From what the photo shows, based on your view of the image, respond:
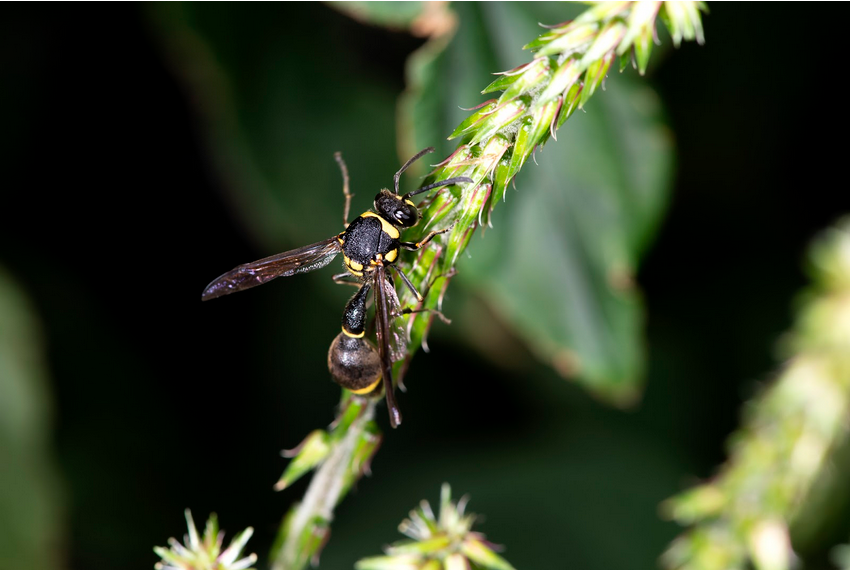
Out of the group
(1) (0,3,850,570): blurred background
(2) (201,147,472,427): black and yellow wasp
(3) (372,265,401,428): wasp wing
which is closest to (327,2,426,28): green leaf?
(2) (201,147,472,427): black and yellow wasp

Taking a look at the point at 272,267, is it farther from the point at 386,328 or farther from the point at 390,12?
the point at 390,12

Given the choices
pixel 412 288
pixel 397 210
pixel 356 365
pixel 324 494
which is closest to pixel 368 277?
pixel 397 210

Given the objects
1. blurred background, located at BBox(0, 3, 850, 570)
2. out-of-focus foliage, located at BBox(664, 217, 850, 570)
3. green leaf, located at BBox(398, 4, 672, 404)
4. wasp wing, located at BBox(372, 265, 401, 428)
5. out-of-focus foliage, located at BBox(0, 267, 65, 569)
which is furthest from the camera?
blurred background, located at BBox(0, 3, 850, 570)

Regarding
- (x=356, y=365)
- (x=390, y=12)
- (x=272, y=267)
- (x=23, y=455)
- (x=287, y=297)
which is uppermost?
(x=287, y=297)

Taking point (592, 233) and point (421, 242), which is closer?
point (421, 242)

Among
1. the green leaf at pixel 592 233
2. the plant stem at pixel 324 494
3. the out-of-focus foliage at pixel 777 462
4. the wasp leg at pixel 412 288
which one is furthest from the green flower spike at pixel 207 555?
the green leaf at pixel 592 233

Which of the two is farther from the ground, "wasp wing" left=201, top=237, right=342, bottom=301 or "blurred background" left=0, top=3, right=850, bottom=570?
"blurred background" left=0, top=3, right=850, bottom=570

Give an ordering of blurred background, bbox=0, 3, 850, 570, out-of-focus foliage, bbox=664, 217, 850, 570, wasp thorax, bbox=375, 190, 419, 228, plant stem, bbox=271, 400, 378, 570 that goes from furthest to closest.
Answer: blurred background, bbox=0, 3, 850, 570
out-of-focus foliage, bbox=664, 217, 850, 570
wasp thorax, bbox=375, 190, 419, 228
plant stem, bbox=271, 400, 378, 570

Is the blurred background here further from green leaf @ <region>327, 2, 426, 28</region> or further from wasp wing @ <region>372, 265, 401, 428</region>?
wasp wing @ <region>372, 265, 401, 428</region>
